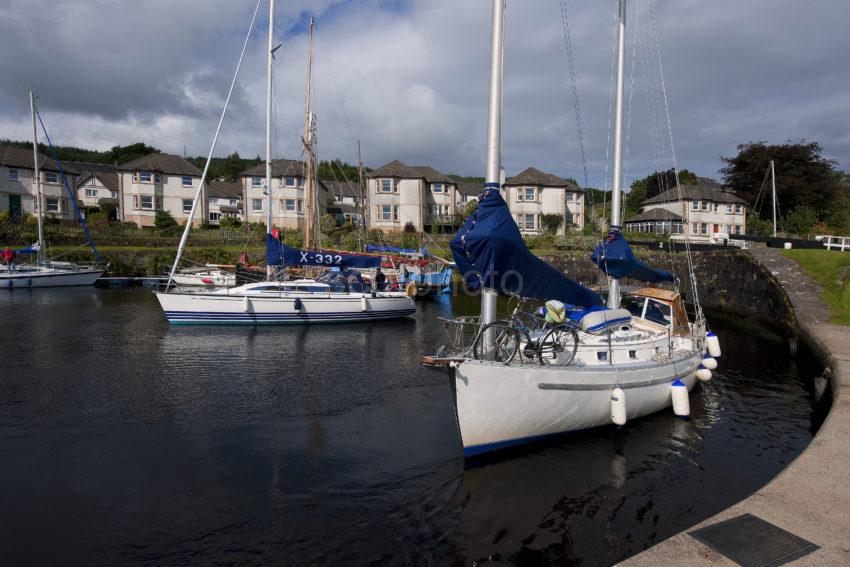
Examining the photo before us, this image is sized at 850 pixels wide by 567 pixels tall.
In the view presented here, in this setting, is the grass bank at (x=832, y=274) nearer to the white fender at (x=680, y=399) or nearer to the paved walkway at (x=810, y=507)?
the white fender at (x=680, y=399)

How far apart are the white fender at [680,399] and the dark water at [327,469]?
0.45 m

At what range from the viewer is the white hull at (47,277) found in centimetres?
3804

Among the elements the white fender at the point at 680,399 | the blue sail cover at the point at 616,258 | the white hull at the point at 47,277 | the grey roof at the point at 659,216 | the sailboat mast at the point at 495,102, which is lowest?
the white fender at the point at 680,399

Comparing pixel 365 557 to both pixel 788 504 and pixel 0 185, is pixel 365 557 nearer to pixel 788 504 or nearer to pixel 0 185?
pixel 788 504

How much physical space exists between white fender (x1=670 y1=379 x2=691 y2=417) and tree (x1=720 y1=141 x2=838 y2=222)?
176ft

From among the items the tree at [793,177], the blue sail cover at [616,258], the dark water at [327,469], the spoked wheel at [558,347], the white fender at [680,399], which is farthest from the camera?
the tree at [793,177]

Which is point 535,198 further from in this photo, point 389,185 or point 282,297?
point 282,297

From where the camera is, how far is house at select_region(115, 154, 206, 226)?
59812 millimetres

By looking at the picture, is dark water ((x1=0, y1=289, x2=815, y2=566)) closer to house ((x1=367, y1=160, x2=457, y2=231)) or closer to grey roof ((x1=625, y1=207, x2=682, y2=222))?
house ((x1=367, y1=160, x2=457, y2=231))

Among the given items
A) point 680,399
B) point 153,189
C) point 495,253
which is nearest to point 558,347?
point 495,253

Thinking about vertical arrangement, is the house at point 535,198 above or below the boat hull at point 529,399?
above

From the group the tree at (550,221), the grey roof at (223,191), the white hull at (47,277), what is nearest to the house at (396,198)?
the tree at (550,221)

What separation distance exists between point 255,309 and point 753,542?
2241 centimetres

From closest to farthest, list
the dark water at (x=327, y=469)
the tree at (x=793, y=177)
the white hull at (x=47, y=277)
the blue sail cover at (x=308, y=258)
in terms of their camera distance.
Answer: the dark water at (x=327, y=469)
the blue sail cover at (x=308, y=258)
the white hull at (x=47, y=277)
the tree at (x=793, y=177)
